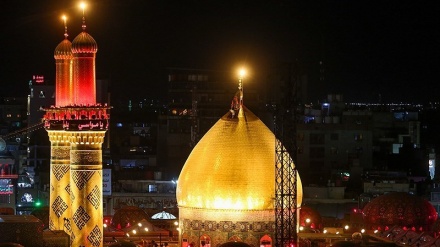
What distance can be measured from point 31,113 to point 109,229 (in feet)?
108

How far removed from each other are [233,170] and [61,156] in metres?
4.92

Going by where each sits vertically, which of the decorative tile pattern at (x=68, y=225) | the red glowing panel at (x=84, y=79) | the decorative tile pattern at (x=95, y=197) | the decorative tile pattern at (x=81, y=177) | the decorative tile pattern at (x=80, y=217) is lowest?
the decorative tile pattern at (x=68, y=225)

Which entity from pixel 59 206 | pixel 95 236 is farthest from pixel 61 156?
pixel 95 236

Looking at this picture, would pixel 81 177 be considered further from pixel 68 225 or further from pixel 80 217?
pixel 68 225

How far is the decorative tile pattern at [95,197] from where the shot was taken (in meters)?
37.7

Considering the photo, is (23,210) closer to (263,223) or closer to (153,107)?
(263,223)

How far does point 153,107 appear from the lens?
11194cm

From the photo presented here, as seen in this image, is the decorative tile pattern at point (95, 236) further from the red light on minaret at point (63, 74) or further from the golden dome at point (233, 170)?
the golden dome at point (233, 170)

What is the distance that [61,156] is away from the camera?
40.4m

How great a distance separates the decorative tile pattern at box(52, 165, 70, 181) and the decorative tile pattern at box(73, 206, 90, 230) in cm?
245

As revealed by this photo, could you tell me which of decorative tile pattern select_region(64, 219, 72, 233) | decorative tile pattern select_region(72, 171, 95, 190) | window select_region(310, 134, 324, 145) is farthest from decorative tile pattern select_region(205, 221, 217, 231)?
window select_region(310, 134, 324, 145)

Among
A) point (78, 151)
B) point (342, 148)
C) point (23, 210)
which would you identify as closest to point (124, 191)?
point (23, 210)

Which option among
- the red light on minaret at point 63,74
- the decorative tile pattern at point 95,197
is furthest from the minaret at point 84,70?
the decorative tile pattern at point 95,197

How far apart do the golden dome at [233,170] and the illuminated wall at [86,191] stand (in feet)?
16.4
